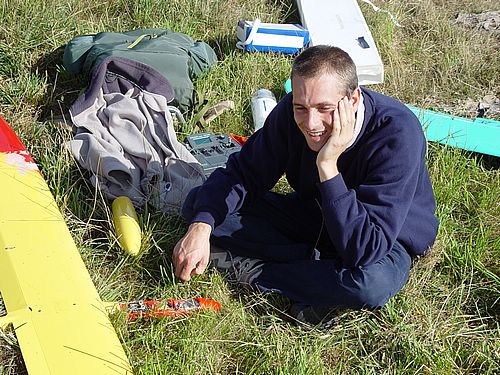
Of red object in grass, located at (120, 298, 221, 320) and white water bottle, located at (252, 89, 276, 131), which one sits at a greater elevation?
red object in grass, located at (120, 298, 221, 320)

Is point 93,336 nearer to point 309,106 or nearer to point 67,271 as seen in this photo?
point 67,271

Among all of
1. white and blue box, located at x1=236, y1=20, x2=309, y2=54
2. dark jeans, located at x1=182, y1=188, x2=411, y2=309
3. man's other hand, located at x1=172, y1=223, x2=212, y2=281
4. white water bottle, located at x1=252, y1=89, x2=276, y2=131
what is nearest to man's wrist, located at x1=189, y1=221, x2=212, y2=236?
man's other hand, located at x1=172, y1=223, x2=212, y2=281

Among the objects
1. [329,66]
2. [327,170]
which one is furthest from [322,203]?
[329,66]

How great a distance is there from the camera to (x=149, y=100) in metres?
4.19

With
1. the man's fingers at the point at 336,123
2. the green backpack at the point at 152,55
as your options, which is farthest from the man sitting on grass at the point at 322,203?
the green backpack at the point at 152,55

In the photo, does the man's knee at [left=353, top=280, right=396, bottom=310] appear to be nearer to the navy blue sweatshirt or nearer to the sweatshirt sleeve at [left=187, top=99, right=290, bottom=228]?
the navy blue sweatshirt

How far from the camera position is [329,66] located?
2795 millimetres

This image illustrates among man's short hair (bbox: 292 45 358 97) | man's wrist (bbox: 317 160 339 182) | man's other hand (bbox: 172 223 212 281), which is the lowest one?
man's other hand (bbox: 172 223 212 281)

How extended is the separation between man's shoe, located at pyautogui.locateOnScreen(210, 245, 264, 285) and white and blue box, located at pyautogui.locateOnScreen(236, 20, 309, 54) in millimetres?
2110

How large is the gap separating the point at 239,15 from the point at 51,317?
3.46m

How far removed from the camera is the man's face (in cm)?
279

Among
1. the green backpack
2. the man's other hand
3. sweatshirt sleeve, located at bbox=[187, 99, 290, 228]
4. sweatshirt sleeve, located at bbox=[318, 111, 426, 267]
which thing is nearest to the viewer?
sweatshirt sleeve, located at bbox=[318, 111, 426, 267]

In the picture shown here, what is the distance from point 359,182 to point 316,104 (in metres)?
0.43

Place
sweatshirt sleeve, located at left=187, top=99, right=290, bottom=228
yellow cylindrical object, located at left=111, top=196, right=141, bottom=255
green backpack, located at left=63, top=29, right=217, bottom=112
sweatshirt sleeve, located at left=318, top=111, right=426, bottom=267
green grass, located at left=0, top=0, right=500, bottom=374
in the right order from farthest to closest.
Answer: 1. green backpack, located at left=63, top=29, right=217, bottom=112
2. yellow cylindrical object, located at left=111, top=196, right=141, bottom=255
3. sweatshirt sleeve, located at left=187, top=99, right=290, bottom=228
4. green grass, located at left=0, top=0, right=500, bottom=374
5. sweatshirt sleeve, located at left=318, top=111, right=426, bottom=267
